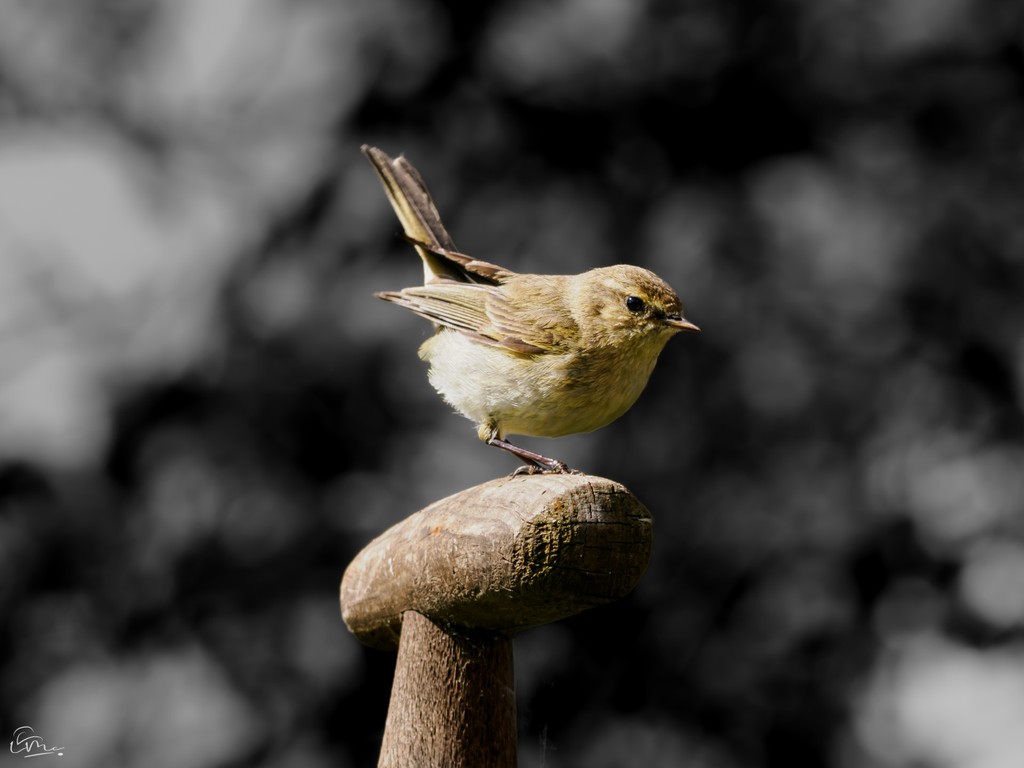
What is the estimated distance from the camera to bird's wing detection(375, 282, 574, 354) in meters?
3.48

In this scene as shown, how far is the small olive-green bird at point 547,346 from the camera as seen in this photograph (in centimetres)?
338

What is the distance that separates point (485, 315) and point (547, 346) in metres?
0.35

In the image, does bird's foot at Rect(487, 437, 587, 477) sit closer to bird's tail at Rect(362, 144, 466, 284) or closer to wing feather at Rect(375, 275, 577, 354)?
wing feather at Rect(375, 275, 577, 354)

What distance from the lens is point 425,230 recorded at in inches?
162

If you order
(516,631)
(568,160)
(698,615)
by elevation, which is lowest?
(516,631)

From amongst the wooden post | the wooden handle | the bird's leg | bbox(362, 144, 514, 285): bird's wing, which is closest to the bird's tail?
bbox(362, 144, 514, 285): bird's wing

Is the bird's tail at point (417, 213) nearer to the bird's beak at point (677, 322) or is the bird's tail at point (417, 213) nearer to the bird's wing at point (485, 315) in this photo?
the bird's wing at point (485, 315)

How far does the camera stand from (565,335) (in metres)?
3.46

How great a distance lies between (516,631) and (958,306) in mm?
4852

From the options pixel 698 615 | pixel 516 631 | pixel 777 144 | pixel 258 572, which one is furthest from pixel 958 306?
pixel 516 631

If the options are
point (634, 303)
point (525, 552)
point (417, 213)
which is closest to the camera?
point (525, 552)

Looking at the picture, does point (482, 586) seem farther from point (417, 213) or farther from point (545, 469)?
point (417, 213)

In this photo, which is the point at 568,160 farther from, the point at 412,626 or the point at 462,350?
the point at 412,626

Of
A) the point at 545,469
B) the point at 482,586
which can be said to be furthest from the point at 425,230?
the point at 482,586
